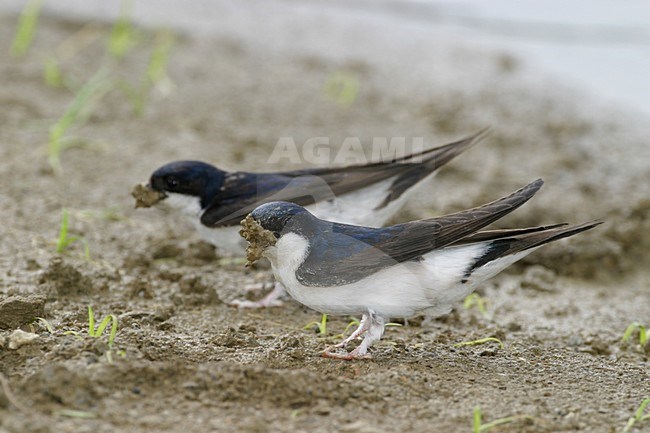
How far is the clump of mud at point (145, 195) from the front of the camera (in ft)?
18.3

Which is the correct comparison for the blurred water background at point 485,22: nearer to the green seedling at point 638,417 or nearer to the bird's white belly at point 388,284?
the bird's white belly at point 388,284

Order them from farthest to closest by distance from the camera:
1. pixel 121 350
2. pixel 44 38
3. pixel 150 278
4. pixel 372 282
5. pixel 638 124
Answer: pixel 44 38 < pixel 638 124 < pixel 150 278 < pixel 372 282 < pixel 121 350

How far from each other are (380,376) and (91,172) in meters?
3.61

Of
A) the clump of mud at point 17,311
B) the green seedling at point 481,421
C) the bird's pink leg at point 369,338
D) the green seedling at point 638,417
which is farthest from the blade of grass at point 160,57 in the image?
the green seedling at point 638,417

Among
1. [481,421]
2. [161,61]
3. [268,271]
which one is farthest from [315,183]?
[161,61]

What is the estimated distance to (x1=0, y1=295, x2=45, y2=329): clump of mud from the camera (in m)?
4.23

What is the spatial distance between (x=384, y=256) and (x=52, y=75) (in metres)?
5.04

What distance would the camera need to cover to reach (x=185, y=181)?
564 centimetres

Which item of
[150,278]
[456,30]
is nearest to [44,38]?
[456,30]

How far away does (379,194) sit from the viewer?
561cm

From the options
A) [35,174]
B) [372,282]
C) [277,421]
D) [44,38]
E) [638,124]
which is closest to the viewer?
[277,421]

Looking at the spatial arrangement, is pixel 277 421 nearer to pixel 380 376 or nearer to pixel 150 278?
pixel 380 376

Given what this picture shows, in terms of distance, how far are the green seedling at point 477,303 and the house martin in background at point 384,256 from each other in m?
0.99

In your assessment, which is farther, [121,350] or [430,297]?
[430,297]
